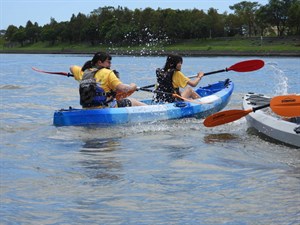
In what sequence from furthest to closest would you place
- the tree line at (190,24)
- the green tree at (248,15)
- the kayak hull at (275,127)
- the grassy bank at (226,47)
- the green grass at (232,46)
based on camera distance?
1. the green tree at (248,15)
2. the tree line at (190,24)
3. the green grass at (232,46)
4. the grassy bank at (226,47)
5. the kayak hull at (275,127)

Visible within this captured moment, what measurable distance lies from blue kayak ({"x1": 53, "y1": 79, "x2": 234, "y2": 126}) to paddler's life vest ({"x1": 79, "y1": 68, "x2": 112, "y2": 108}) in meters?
0.20

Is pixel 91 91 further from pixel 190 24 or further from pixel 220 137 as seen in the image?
pixel 190 24

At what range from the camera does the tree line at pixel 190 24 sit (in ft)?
264

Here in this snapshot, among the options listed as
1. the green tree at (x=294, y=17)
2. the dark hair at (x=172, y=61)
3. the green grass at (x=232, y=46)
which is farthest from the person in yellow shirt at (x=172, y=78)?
the green tree at (x=294, y=17)

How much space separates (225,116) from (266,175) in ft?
9.29

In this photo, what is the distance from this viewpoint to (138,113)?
11695 mm

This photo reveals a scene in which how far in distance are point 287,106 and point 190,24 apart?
78.7m

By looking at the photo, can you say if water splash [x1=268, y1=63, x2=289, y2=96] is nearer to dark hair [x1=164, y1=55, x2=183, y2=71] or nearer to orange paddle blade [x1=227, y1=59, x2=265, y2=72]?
orange paddle blade [x1=227, y1=59, x2=265, y2=72]

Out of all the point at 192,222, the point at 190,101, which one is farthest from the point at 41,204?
the point at 190,101

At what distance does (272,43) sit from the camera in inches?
2965

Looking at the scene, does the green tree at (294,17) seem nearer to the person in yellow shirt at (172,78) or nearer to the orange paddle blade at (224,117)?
the person in yellow shirt at (172,78)

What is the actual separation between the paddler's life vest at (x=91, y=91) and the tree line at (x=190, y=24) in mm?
62315

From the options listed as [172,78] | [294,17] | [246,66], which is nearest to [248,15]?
[294,17]

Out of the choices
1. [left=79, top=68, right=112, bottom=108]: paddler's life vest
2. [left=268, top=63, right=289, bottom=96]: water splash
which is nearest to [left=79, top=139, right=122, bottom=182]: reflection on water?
[left=79, top=68, right=112, bottom=108]: paddler's life vest
